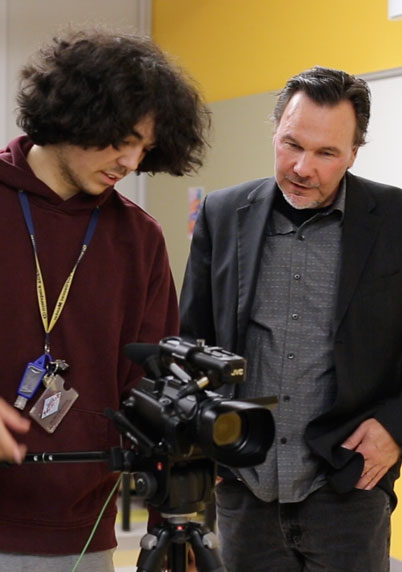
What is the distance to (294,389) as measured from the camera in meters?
2.15

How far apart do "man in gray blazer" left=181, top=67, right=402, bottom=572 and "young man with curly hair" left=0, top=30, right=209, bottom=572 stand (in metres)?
0.41

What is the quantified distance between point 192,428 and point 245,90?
3.58m

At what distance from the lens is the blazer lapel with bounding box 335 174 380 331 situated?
2.15 m

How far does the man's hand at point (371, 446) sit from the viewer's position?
2.13 metres

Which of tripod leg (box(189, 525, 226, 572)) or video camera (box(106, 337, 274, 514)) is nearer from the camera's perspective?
video camera (box(106, 337, 274, 514))

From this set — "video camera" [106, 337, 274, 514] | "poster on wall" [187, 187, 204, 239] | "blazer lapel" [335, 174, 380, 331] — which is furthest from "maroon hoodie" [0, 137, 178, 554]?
"poster on wall" [187, 187, 204, 239]

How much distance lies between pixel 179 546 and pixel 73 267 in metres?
0.55

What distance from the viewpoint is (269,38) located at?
4.66m

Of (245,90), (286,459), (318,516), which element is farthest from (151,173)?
(245,90)

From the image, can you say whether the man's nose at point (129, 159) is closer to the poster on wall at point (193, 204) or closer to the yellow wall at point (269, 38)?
the yellow wall at point (269, 38)

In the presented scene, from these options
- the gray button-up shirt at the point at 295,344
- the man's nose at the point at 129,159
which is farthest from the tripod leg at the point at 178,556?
the man's nose at the point at 129,159

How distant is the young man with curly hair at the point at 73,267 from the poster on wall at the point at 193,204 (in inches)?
130

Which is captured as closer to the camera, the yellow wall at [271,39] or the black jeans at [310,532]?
the black jeans at [310,532]

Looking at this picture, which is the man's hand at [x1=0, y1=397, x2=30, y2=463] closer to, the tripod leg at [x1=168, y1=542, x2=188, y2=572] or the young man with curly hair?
the young man with curly hair
